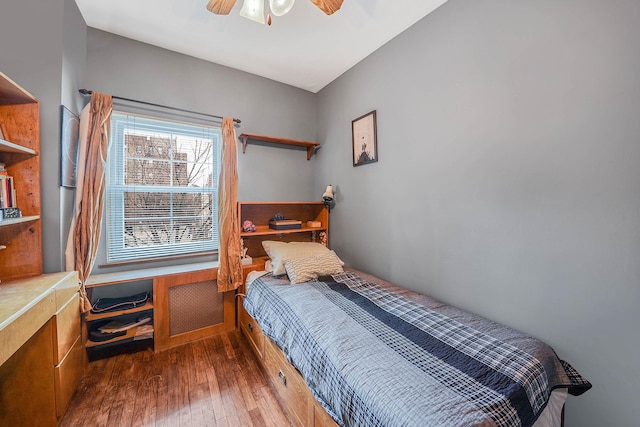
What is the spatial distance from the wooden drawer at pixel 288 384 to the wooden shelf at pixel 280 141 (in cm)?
190

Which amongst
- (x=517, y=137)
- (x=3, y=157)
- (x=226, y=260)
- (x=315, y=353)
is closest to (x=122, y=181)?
(x=3, y=157)

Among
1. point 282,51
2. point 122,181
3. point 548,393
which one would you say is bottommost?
point 548,393

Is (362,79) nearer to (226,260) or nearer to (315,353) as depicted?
(226,260)

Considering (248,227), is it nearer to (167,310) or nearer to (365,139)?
(167,310)

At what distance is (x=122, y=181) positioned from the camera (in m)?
2.20

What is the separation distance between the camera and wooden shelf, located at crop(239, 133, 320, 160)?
2.55 meters

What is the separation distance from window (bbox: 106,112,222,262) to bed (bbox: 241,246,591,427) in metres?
1.30

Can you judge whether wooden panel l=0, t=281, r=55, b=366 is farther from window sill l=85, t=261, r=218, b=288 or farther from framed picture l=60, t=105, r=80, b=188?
framed picture l=60, t=105, r=80, b=188

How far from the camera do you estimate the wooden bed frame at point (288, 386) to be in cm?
122

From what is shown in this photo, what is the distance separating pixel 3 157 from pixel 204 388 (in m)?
1.92

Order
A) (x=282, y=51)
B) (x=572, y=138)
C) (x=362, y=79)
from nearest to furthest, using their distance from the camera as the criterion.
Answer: (x=572, y=138) < (x=282, y=51) < (x=362, y=79)

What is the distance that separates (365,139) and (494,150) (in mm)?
1142

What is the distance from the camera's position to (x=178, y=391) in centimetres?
169

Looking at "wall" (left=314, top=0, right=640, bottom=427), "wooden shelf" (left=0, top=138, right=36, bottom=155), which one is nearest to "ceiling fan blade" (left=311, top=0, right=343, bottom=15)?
"wall" (left=314, top=0, right=640, bottom=427)
